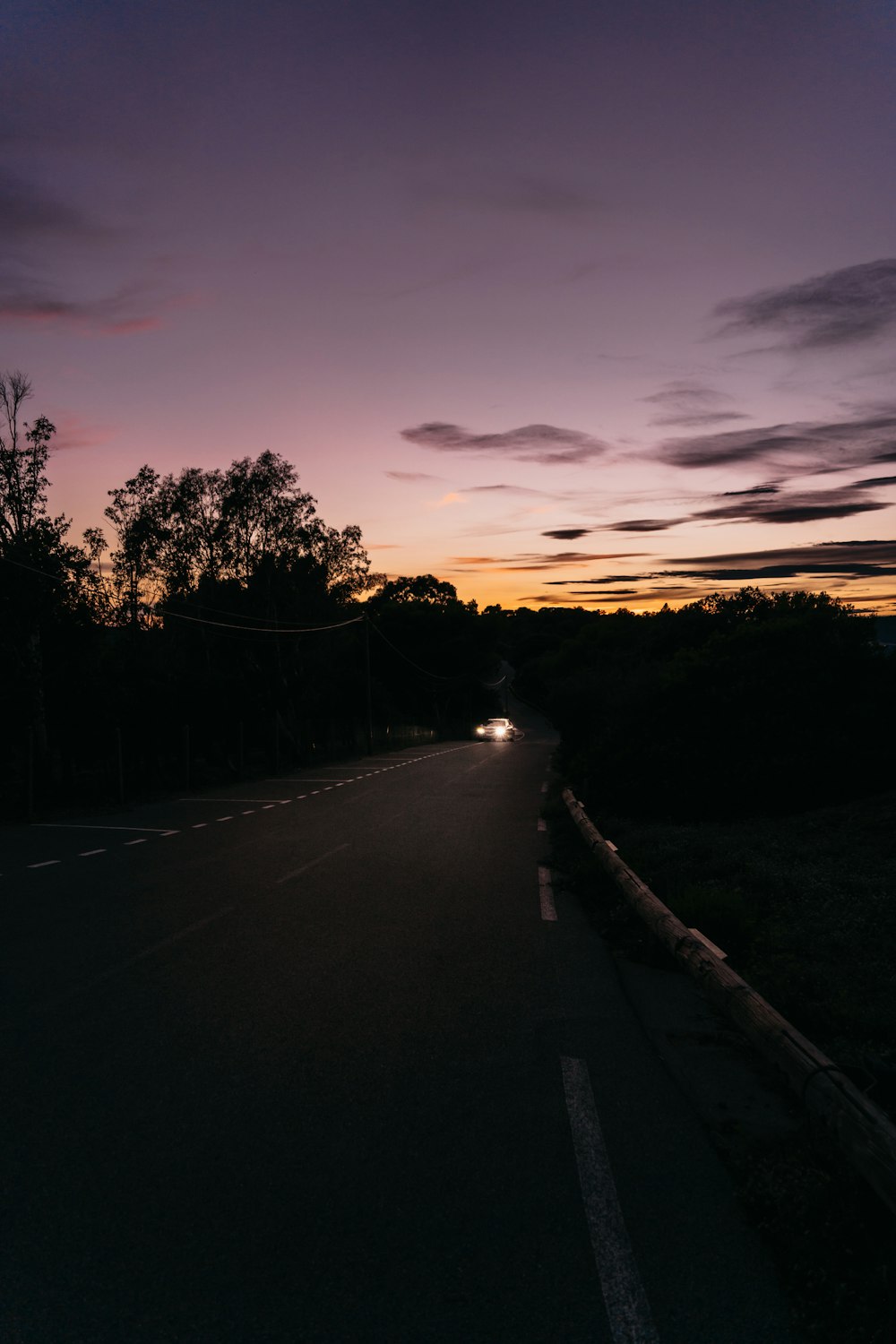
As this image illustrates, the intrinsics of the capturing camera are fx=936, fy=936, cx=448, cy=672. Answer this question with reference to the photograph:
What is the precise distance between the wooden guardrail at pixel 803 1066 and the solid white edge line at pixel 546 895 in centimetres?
186

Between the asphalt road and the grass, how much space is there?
20cm

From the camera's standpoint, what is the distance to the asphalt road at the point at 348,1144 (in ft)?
10.7

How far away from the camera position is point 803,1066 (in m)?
4.62

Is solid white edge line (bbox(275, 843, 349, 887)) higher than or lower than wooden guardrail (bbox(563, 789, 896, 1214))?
lower

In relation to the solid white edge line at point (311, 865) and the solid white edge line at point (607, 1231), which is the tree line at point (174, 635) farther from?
the solid white edge line at point (607, 1231)

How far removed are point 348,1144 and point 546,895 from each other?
6813 millimetres

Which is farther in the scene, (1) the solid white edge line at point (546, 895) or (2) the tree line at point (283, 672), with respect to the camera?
(2) the tree line at point (283, 672)

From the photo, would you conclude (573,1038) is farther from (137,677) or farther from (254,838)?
(137,677)

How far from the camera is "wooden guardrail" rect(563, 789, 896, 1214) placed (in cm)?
369

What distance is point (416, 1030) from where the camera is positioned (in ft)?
20.0

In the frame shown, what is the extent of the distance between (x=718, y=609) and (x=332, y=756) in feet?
78.9

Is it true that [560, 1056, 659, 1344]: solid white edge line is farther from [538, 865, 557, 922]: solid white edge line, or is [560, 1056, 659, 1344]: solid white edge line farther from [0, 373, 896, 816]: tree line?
[0, 373, 896, 816]: tree line

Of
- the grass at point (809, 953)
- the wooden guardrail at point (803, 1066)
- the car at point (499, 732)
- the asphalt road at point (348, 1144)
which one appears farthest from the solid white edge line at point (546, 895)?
the car at point (499, 732)

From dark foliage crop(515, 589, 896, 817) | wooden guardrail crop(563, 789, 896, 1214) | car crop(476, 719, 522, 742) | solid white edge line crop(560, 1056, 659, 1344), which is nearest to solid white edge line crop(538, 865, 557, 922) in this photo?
wooden guardrail crop(563, 789, 896, 1214)
